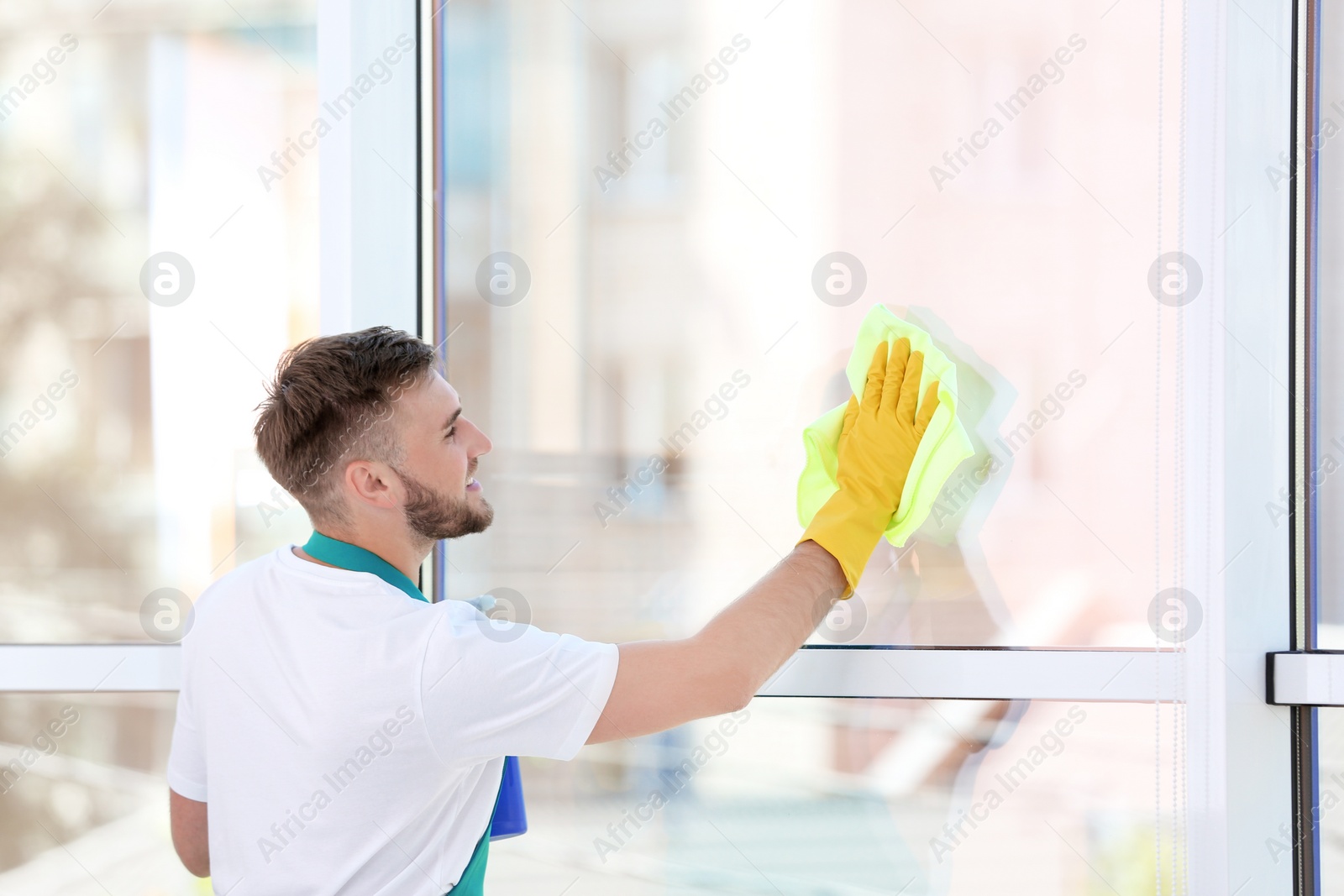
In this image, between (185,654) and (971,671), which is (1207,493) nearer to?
(971,671)

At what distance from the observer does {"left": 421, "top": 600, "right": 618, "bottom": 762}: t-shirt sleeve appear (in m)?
0.99

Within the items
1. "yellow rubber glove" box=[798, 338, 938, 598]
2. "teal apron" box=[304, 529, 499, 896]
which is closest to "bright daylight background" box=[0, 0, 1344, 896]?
"yellow rubber glove" box=[798, 338, 938, 598]

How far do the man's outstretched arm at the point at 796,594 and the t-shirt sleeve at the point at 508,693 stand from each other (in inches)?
1.1

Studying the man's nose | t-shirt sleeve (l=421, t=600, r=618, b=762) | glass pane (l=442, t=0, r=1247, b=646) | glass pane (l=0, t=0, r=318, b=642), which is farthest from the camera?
glass pane (l=0, t=0, r=318, b=642)

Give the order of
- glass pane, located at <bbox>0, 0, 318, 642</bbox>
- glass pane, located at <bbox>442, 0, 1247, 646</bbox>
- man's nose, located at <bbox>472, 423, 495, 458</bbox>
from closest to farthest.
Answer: man's nose, located at <bbox>472, 423, 495, 458</bbox>
glass pane, located at <bbox>442, 0, 1247, 646</bbox>
glass pane, located at <bbox>0, 0, 318, 642</bbox>

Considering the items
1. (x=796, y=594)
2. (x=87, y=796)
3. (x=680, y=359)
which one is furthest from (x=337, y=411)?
(x=87, y=796)

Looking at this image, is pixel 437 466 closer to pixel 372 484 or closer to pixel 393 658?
pixel 372 484

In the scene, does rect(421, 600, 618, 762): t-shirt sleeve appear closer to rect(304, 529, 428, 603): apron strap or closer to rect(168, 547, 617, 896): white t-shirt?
rect(168, 547, 617, 896): white t-shirt

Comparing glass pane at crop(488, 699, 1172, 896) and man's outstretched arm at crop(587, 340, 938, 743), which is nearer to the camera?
man's outstretched arm at crop(587, 340, 938, 743)

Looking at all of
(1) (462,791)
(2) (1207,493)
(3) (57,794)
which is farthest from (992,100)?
(3) (57,794)

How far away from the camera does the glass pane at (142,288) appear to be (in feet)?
4.69

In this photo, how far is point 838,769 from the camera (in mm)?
1372

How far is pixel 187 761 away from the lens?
1222 mm

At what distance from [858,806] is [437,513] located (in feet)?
2.45
